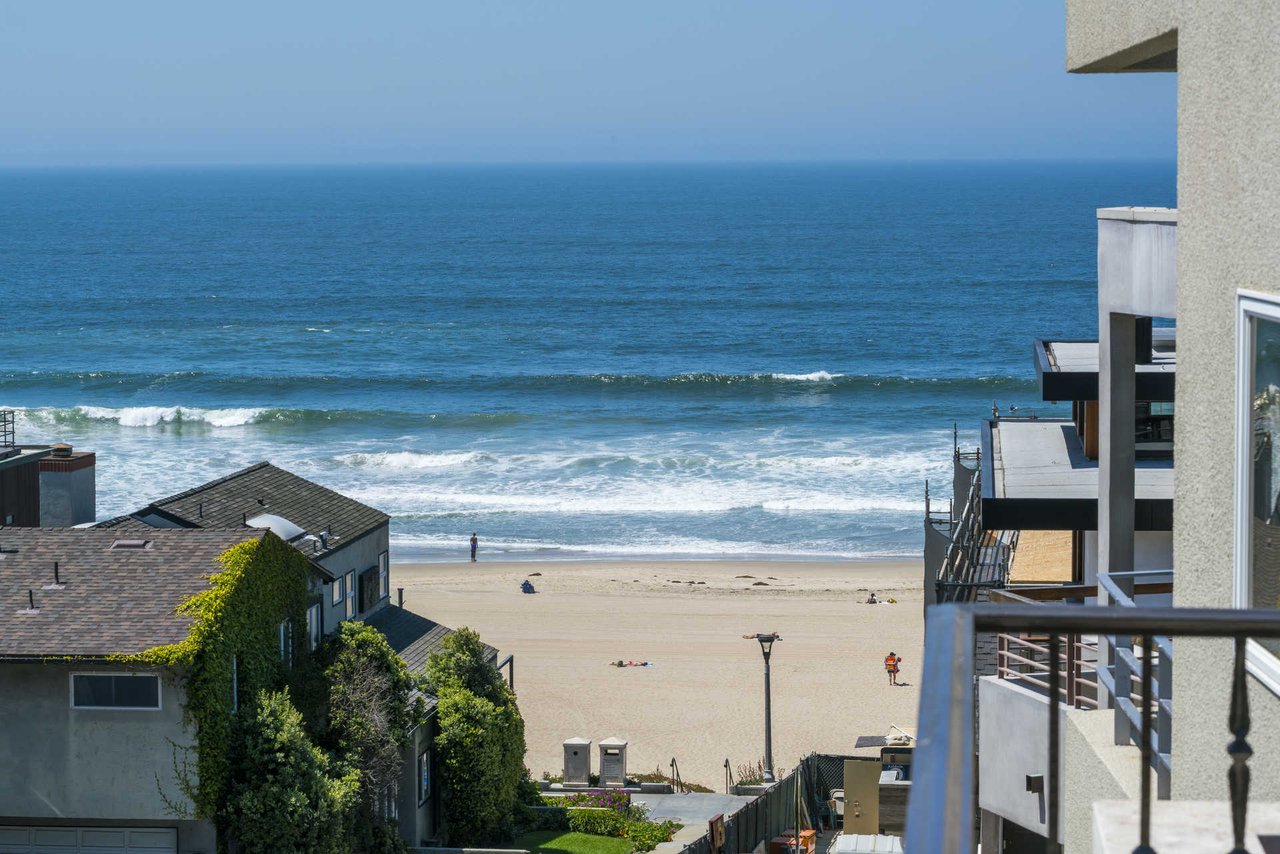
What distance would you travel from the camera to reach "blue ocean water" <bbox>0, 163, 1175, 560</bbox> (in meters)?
50.8

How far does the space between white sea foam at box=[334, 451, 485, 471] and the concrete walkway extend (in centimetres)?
3306

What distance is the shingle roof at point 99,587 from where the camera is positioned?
16703mm

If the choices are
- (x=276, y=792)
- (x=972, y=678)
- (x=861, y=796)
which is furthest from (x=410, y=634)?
(x=972, y=678)

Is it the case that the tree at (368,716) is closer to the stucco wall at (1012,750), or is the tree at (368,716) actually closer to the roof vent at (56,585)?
the roof vent at (56,585)

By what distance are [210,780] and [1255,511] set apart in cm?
1377

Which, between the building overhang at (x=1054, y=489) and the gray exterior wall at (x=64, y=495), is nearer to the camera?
the building overhang at (x=1054, y=489)

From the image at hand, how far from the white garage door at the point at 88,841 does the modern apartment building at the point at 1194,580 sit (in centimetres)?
Result: 1150

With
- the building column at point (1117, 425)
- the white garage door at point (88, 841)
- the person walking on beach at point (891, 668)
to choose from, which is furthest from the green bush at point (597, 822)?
the building column at point (1117, 425)

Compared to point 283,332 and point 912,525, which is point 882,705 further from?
point 283,332

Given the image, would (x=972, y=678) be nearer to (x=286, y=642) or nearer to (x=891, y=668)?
(x=286, y=642)

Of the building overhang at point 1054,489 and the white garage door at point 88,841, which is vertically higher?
the building overhang at point 1054,489

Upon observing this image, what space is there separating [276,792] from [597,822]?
248 inches

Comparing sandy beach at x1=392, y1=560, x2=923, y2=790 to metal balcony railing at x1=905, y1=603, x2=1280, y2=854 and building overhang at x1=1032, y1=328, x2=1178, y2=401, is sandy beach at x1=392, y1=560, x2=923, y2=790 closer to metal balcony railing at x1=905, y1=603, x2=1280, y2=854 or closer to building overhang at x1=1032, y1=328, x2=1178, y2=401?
building overhang at x1=1032, y1=328, x2=1178, y2=401

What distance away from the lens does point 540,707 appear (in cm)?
3077
